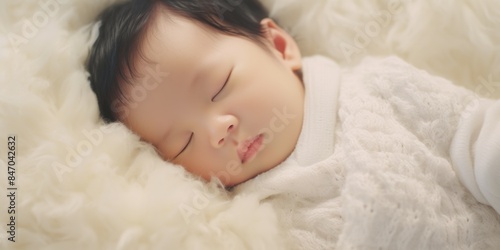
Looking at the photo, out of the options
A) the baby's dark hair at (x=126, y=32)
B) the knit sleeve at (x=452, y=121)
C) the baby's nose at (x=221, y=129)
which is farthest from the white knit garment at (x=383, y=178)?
the baby's dark hair at (x=126, y=32)

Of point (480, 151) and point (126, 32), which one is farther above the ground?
point (126, 32)

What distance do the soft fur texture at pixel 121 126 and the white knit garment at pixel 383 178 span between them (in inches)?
3.3

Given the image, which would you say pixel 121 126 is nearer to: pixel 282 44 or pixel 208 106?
pixel 208 106

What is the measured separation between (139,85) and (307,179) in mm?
435

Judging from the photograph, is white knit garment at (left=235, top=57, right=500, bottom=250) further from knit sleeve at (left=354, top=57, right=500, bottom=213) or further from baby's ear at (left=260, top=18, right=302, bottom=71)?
baby's ear at (left=260, top=18, right=302, bottom=71)

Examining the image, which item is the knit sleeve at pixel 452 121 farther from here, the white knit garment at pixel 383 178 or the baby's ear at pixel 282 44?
→ the baby's ear at pixel 282 44

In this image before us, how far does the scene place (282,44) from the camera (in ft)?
4.19

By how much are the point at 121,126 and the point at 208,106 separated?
0.20 m

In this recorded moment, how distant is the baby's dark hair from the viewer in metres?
1.10

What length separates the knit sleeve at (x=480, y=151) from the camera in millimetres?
913

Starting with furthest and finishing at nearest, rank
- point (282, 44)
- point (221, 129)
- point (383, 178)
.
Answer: point (282, 44) < point (221, 129) < point (383, 178)

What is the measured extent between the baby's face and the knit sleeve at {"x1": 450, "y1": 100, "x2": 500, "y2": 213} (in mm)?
353

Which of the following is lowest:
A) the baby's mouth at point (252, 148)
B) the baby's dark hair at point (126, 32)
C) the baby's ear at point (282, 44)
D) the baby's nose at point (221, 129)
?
the baby's mouth at point (252, 148)

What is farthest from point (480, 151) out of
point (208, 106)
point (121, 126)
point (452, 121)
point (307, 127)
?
point (121, 126)
